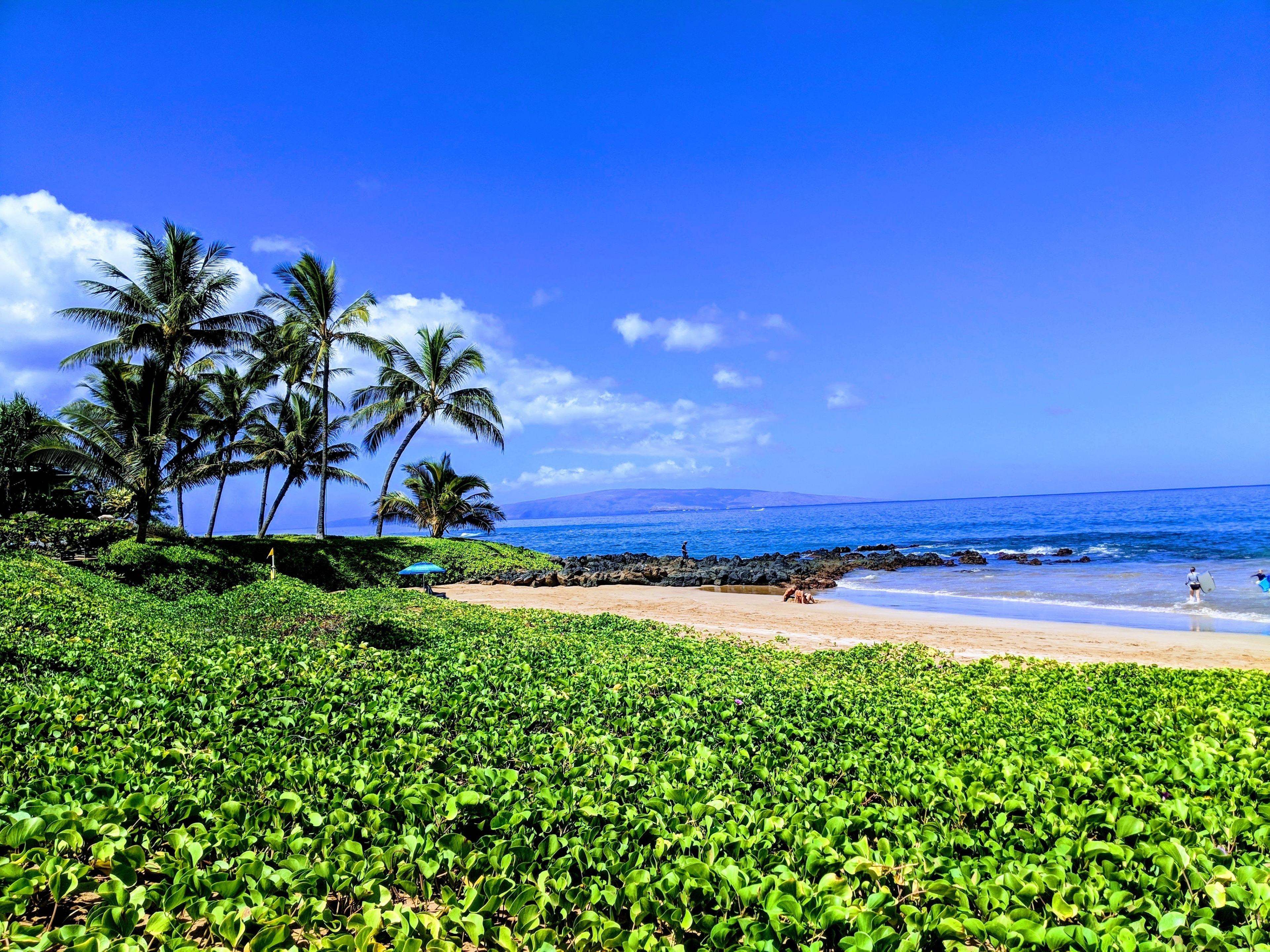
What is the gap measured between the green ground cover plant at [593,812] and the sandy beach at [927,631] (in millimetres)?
5784

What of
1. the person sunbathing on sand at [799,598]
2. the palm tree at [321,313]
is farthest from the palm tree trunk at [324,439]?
the person sunbathing on sand at [799,598]

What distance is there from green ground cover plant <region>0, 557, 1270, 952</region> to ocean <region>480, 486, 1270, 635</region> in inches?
605

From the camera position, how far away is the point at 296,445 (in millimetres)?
30625

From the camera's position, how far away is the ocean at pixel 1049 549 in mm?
19859

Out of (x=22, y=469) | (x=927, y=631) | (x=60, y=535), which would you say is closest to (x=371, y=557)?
(x=60, y=535)

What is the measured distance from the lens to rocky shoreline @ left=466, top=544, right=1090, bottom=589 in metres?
28.9

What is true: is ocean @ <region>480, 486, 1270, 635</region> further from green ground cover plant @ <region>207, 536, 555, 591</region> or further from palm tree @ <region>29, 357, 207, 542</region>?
palm tree @ <region>29, 357, 207, 542</region>

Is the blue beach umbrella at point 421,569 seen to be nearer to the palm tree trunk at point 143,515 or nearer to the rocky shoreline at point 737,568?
the rocky shoreline at point 737,568

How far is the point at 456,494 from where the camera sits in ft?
120

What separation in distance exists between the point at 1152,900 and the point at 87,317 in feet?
97.0

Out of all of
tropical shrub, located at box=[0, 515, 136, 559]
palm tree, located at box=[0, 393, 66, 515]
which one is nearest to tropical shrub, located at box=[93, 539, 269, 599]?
tropical shrub, located at box=[0, 515, 136, 559]

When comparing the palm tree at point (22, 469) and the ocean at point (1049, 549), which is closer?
the ocean at point (1049, 549)

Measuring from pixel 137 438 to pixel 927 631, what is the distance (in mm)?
21775

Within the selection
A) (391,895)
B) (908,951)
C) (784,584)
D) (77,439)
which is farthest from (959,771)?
(77,439)
